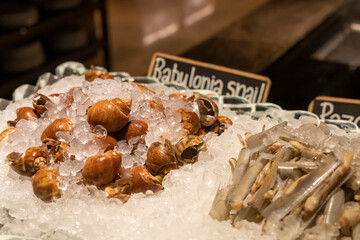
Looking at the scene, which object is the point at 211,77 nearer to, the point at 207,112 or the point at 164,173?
the point at 207,112

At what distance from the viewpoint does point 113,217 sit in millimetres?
850

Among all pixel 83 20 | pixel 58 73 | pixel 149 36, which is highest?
pixel 58 73

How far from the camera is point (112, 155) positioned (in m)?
0.90

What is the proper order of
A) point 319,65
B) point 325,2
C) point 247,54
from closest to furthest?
1. point 319,65
2. point 247,54
3. point 325,2

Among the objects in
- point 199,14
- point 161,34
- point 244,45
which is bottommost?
point 161,34

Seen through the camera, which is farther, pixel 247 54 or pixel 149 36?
pixel 149 36

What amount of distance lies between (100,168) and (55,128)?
22cm

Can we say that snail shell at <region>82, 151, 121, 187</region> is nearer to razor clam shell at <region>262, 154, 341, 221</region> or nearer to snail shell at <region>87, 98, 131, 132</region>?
snail shell at <region>87, 98, 131, 132</region>

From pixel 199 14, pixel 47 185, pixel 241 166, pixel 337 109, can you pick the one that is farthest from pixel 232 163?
pixel 199 14

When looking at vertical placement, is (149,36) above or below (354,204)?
below

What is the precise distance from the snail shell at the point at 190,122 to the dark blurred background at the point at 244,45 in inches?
27.1

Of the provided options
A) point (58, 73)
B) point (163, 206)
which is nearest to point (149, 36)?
point (58, 73)

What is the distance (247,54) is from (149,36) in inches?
102

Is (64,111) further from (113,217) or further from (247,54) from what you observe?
(247,54)
